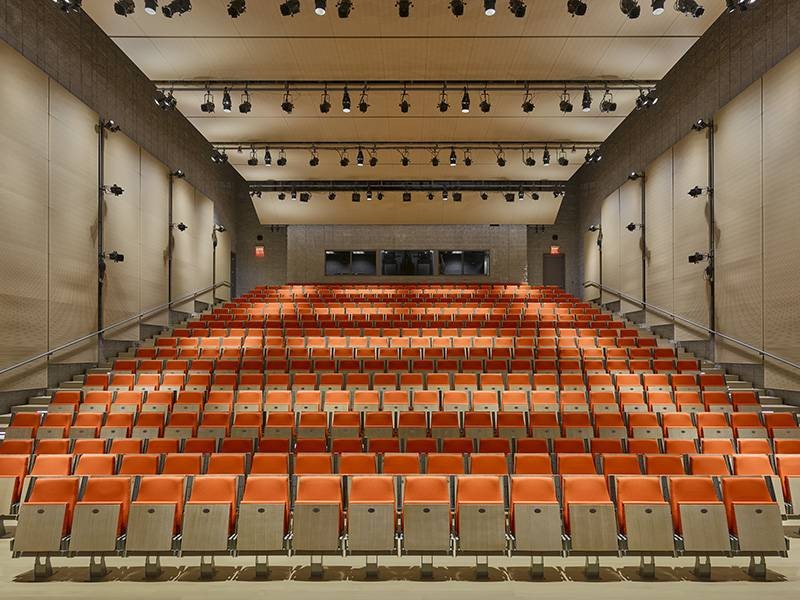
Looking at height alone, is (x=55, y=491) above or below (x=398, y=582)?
above

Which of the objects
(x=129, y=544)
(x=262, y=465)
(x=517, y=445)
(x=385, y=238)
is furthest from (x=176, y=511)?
(x=385, y=238)

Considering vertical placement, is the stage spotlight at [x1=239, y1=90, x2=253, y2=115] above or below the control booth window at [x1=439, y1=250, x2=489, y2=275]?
above

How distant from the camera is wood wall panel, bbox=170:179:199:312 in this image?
915 cm

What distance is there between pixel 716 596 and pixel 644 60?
17.2 ft

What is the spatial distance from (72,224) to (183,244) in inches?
122

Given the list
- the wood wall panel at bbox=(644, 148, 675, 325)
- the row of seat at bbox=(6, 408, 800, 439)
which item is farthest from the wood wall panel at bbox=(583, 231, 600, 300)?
the row of seat at bbox=(6, 408, 800, 439)

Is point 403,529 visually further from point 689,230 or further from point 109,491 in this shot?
point 689,230

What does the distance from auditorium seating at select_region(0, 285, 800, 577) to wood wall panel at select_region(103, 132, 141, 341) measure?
700 millimetres

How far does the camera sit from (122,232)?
750cm

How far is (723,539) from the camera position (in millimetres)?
3203

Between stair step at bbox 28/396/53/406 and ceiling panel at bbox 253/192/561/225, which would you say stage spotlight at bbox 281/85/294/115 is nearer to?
stair step at bbox 28/396/53/406

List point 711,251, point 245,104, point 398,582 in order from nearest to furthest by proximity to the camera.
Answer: point 398,582 → point 711,251 → point 245,104

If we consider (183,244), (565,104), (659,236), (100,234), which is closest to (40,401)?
(100,234)

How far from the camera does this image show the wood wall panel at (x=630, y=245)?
9.20m
